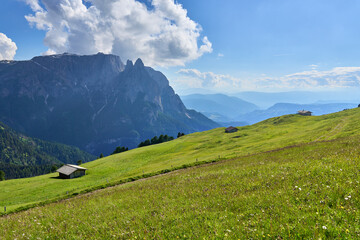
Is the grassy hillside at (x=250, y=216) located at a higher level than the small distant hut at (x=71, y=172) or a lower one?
higher

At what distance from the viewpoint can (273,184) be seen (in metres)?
10.9

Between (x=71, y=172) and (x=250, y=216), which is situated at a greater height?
(x=250, y=216)

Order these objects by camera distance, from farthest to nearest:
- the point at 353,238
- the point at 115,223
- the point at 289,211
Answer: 1. the point at 115,223
2. the point at 289,211
3. the point at 353,238

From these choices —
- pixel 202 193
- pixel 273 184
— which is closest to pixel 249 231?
pixel 273 184

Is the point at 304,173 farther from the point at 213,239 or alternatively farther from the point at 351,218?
the point at 213,239

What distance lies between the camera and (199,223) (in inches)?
312

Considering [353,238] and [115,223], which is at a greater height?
[353,238]

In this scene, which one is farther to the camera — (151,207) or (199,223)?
(151,207)

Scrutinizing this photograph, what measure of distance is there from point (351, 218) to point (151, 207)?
9213mm

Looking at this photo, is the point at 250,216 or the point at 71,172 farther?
the point at 71,172

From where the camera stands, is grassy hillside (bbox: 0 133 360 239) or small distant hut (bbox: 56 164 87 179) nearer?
grassy hillside (bbox: 0 133 360 239)

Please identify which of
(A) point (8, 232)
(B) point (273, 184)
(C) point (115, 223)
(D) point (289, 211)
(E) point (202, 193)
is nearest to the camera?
(D) point (289, 211)

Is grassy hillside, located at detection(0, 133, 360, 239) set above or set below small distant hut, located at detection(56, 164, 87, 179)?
above

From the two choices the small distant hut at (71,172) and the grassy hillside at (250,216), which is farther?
the small distant hut at (71,172)
